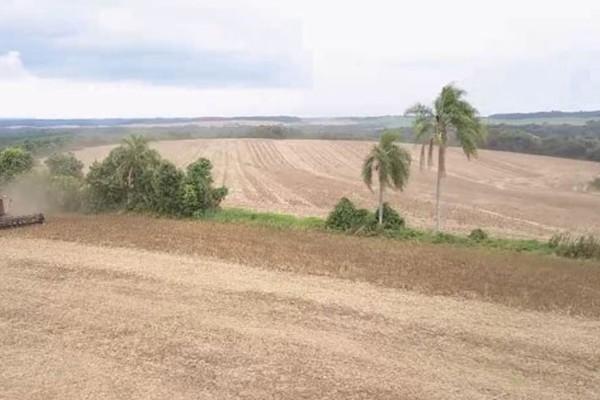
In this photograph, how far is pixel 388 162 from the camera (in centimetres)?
3152

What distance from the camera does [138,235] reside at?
111 ft

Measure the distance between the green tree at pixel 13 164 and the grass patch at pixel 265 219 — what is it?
1634cm

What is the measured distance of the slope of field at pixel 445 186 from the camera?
40531mm

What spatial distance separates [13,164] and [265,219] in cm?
2108

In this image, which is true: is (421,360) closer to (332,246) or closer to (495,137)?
(332,246)

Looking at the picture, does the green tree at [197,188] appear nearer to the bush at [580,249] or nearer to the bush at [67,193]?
the bush at [67,193]

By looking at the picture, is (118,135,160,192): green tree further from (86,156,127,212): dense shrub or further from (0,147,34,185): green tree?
(0,147,34,185): green tree

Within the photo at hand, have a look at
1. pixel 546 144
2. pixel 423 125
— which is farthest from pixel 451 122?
pixel 546 144

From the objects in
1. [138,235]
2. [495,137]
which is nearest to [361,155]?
[495,137]

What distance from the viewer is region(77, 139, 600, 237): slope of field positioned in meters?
40.5

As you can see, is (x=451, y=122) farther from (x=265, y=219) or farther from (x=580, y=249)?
(x=265, y=219)

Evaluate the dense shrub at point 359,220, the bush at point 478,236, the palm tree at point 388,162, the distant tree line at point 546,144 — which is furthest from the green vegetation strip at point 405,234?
the distant tree line at point 546,144

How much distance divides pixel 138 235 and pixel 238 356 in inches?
732

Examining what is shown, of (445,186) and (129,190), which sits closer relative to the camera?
(129,190)
